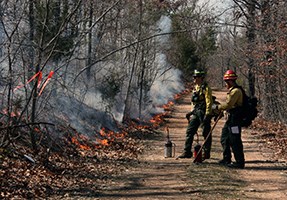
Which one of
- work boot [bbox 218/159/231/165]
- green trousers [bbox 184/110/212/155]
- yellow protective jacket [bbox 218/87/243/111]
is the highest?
yellow protective jacket [bbox 218/87/243/111]

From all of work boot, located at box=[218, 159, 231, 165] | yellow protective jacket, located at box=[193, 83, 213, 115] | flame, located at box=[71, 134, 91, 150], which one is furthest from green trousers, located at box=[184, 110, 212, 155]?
flame, located at box=[71, 134, 91, 150]

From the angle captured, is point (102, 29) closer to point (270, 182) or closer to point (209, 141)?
point (209, 141)

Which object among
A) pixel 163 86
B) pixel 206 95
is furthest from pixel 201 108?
pixel 163 86

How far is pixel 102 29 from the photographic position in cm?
2202

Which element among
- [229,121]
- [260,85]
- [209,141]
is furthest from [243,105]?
[260,85]

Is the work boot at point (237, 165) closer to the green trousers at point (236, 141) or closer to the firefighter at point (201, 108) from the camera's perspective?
the green trousers at point (236, 141)

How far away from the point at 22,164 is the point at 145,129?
12081 mm

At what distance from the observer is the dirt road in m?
8.60

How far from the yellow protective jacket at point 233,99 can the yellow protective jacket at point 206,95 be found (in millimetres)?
642

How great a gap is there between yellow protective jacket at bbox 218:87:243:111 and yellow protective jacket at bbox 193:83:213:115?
64 centimetres

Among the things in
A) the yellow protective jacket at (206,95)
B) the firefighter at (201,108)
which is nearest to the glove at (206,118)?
the firefighter at (201,108)

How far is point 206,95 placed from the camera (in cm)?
1173

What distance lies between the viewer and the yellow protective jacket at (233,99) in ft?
35.7

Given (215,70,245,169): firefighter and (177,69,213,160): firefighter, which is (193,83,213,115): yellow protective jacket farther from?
(215,70,245,169): firefighter
